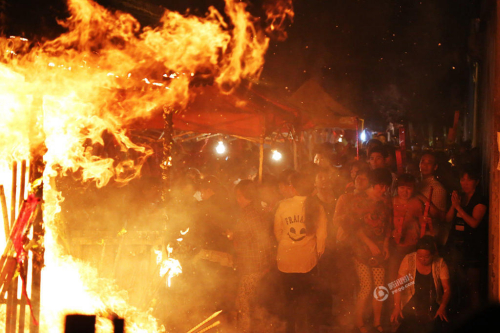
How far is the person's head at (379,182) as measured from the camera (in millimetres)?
5473

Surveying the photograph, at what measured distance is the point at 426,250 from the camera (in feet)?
17.0

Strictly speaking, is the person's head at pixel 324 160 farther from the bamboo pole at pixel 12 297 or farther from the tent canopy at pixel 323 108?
the bamboo pole at pixel 12 297

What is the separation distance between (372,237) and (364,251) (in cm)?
21

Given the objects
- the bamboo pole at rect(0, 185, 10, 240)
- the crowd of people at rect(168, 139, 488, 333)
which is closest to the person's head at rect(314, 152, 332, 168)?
Answer: the crowd of people at rect(168, 139, 488, 333)

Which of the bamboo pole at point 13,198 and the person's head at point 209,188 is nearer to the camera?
the bamboo pole at point 13,198

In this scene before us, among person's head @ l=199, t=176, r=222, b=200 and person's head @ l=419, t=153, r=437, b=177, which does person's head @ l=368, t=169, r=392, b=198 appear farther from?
person's head @ l=199, t=176, r=222, b=200

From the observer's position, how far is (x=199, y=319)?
5652 mm

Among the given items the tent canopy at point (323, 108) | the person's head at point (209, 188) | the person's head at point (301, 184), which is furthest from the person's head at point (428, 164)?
the tent canopy at point (323, 108)

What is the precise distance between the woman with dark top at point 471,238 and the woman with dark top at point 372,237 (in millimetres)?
787

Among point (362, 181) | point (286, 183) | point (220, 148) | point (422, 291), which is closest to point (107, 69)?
point (286, 183)

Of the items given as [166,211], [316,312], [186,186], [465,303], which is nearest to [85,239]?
[166,211]

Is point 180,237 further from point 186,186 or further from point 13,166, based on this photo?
point 13,166

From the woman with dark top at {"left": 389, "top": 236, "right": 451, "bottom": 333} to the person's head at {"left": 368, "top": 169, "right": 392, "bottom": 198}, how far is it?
76 cm
